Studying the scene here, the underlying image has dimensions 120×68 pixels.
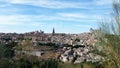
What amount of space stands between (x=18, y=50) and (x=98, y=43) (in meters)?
32.1

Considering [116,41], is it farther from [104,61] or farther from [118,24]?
[104,61]

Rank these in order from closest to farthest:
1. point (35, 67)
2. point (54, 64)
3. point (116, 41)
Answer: point (116, 41) → point (35, 67) → point (54, 64)

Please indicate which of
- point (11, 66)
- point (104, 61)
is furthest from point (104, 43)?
point (11, 66)

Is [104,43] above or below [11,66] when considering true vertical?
above

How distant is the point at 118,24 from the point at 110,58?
5.16ft

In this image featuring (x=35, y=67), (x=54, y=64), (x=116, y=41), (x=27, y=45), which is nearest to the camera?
(x=116, y=41)

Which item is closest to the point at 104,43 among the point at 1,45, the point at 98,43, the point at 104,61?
the point at 98,43

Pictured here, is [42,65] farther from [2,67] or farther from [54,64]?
[2,67]

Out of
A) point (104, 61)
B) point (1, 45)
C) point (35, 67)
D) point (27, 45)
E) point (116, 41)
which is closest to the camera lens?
point (116, 41)

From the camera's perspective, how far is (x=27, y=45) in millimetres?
47250

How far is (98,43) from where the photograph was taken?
16141 mm

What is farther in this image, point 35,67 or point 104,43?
point 35,67

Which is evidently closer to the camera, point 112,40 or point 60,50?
point 112,40

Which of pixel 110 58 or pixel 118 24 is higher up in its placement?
pixel 118 24
